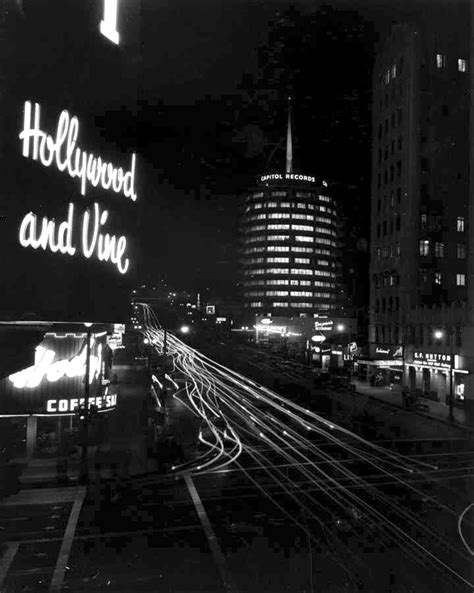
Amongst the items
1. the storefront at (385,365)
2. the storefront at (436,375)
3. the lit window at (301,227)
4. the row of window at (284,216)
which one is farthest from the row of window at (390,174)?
the row of window at (284,216)

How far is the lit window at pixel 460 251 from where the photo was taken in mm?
58406

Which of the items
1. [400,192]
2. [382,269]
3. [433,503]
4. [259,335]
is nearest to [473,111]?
[400,192]

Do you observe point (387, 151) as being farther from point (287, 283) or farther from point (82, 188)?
point (287, 283)

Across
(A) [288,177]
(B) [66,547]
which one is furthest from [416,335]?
(A) [288,177]

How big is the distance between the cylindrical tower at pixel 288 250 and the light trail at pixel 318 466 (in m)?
122

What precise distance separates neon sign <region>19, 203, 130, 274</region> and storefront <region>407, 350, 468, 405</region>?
93.5ft

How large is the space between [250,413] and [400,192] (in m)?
33.6

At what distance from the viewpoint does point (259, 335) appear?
5246 inches

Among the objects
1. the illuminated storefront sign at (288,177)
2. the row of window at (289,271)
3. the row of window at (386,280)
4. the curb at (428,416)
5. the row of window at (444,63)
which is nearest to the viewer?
the curb at (428,416)

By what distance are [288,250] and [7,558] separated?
15743cm

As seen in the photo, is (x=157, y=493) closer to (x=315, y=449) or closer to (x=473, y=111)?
(x=315, y=449)

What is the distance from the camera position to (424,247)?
57312 mm

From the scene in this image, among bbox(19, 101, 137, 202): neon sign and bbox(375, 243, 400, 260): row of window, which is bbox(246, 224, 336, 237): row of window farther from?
bbox(19, 101, 137, 202): neon sign

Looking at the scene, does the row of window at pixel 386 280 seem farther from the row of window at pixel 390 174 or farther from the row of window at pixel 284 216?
the row of window at pixel 284 216
